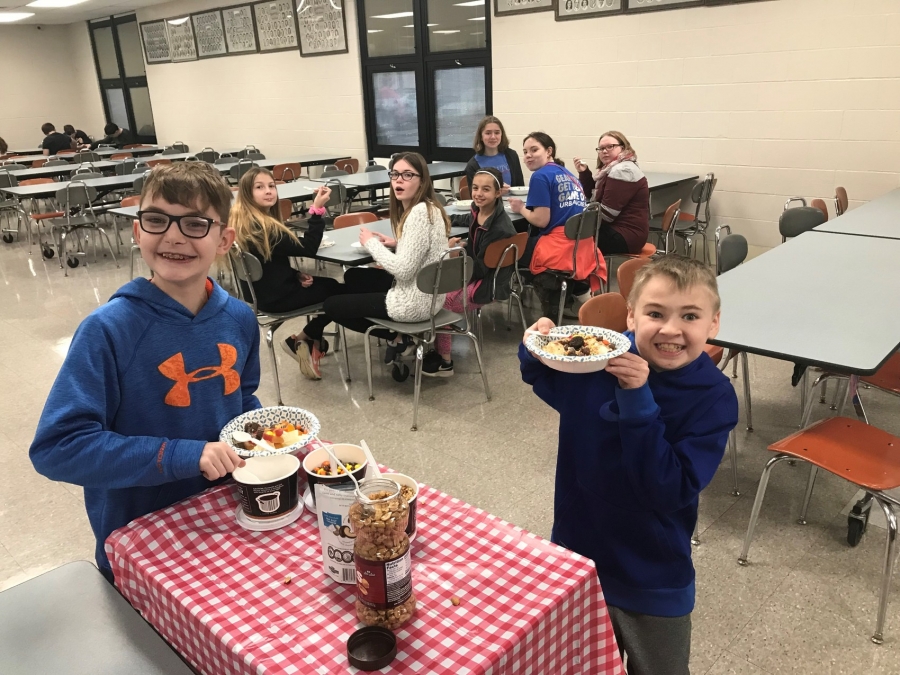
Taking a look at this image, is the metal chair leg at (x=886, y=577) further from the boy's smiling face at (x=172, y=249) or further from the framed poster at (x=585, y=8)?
the framed poster at (x=585, y=8)

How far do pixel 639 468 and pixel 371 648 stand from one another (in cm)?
53

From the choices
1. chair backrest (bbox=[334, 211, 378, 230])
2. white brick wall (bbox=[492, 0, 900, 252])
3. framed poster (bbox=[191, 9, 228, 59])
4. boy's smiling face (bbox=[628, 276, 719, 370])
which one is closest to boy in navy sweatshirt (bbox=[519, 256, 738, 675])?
boy's smiling face (bbox=[628, 276, 719, 370])

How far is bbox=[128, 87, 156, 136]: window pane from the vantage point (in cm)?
1245

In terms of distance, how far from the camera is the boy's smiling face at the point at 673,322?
1.17 meters

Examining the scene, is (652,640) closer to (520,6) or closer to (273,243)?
(273,243)

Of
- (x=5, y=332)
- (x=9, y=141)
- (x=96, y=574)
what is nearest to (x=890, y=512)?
(x=96, y=574)

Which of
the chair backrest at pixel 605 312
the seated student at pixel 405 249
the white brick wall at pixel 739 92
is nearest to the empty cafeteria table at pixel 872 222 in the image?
the white brick wall at pixel 739 92

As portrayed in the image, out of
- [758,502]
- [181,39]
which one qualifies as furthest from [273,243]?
[181,39]

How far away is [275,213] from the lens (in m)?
3.70

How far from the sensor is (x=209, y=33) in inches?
399

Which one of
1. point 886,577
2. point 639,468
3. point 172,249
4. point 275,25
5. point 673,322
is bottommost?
point 886,577

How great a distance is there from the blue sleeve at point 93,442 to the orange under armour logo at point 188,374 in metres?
0.10

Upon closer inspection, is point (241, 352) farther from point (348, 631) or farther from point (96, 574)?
point (348, 631)

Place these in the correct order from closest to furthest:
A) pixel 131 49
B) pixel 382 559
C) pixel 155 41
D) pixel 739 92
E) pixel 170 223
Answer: pixel 382 559, pixel 170 223, pixel 739 92, pixel 155 41, pixel 131 49
